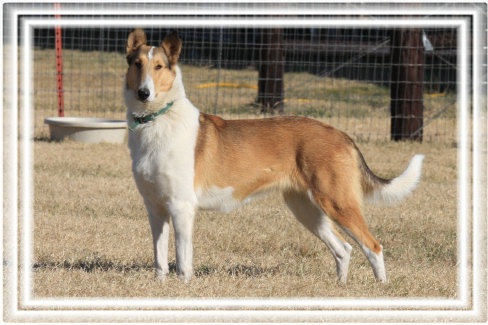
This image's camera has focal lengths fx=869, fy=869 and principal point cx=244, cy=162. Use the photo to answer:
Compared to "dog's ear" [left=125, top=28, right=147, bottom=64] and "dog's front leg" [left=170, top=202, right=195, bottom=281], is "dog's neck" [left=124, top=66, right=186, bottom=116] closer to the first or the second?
"dog's ear" [left=125, top=28, right=147, bottom=64]

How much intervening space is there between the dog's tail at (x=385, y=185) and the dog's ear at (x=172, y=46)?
1283 millimetres

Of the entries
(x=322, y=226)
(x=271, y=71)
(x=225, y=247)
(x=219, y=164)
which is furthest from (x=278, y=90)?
(x=219, y=164)

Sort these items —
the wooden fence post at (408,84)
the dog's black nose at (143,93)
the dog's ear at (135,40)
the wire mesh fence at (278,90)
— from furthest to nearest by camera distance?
the wire mesh fence at (278,90) < the wooden fence post at (408,84) < the dog's ear at (135,40) < the dog's black nose at (143,93)

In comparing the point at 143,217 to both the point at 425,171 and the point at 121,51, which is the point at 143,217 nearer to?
the point at 425,171

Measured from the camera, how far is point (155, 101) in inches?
198

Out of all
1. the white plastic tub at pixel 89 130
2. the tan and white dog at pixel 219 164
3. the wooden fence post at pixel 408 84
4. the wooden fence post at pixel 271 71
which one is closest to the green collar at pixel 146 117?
the tan and white dog at pixel 219 164

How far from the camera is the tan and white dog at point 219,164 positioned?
4.98 meters

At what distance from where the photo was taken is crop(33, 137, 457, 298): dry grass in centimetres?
500

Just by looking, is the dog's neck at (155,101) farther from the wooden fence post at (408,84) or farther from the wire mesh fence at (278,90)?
the wooden fence post at (408,84)

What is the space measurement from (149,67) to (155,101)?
22 cm

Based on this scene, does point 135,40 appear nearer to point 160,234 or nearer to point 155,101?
point 155,101

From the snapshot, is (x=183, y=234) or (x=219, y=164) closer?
(x=183, y=234)
